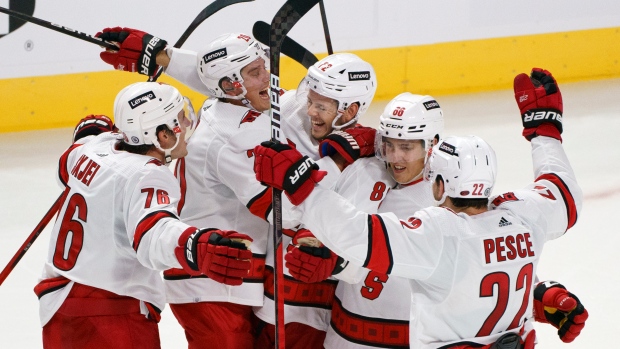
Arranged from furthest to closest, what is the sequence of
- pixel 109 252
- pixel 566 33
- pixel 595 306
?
pixel 566 33 → pixel 595 306 → pixel 109 252

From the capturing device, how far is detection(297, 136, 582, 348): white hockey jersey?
2.47 metres

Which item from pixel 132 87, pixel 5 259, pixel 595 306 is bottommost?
pixel 5 259

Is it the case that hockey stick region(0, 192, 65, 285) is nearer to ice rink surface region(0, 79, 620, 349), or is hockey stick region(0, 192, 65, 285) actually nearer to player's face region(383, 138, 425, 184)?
ice rink surface region(0, 79, 620, 349)

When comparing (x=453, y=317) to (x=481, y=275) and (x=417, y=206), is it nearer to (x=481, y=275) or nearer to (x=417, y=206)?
(x=481, y=275)

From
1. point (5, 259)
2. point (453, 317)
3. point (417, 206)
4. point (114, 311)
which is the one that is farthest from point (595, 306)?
point (5, 259)

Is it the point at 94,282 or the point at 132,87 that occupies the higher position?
the point at 132,87

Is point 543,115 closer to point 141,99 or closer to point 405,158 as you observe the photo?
point 405,158

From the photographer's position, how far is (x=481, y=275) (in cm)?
251

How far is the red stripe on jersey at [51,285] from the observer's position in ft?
9.93

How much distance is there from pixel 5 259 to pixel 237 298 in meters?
2.23

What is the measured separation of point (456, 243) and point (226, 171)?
917mm

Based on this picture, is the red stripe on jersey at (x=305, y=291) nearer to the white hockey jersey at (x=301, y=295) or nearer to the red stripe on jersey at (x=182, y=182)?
the white hockey jersey at (x=301, y=295)

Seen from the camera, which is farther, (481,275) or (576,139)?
(576,139)

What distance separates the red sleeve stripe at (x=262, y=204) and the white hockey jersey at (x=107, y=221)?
262 mm
